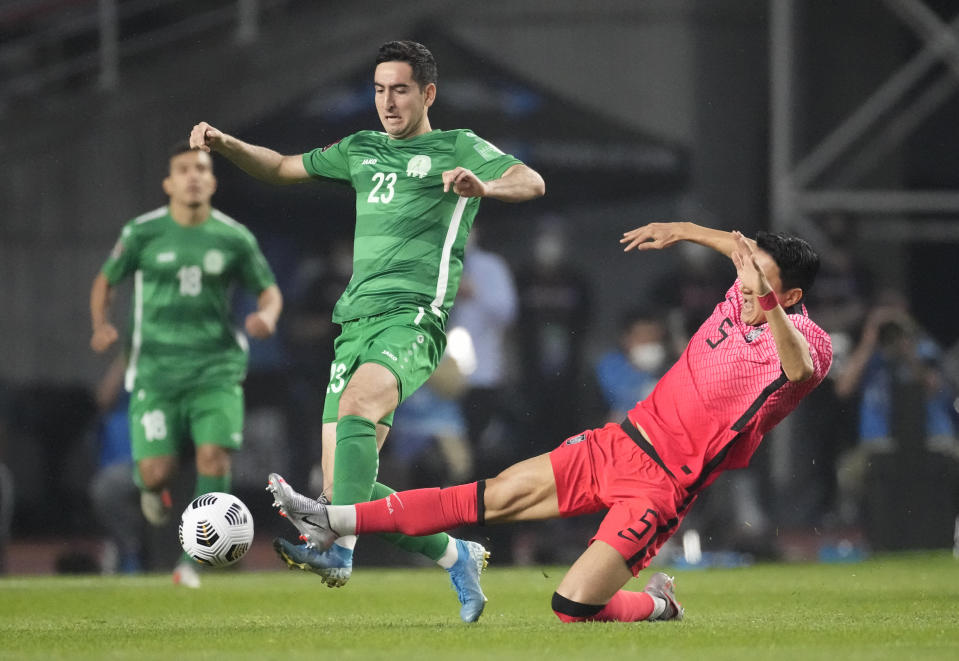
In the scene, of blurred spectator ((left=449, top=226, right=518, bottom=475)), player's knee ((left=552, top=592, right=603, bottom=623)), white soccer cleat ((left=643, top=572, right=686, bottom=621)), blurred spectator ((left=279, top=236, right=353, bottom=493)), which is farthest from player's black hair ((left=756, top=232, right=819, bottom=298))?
blurred spectator ((left=279, top=236, right=353, bottom=493))

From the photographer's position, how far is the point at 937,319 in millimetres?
14023

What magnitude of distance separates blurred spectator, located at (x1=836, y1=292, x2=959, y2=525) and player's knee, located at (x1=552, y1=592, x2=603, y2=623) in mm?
6224

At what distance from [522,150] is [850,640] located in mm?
7969

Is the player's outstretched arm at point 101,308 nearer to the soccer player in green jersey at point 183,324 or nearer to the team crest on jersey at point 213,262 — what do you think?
the soccer player in green jersey at point 183,324

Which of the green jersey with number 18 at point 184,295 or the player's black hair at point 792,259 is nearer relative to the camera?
the player's black hair at point 792,259

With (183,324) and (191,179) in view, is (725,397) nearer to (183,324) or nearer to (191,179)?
Answer: (183,324)

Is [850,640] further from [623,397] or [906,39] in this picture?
[906,39]

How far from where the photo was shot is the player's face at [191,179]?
31.6 feet

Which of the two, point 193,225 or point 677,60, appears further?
point 677,60

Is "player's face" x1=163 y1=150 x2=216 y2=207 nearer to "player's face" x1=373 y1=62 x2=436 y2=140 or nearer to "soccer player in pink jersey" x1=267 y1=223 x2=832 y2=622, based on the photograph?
"player's face" x1=373 y1=62 x2=436 y2=140

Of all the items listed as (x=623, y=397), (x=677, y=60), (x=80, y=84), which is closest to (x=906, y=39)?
(x=677, y=60)

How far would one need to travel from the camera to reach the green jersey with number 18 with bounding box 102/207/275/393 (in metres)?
9.59

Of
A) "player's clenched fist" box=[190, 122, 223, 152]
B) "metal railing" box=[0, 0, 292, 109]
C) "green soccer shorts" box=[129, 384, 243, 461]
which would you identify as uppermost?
"metal railing" box=[0, 0, 292, 109]

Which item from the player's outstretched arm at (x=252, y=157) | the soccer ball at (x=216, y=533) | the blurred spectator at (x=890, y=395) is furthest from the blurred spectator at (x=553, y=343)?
the soccer ball at (x=216, y=533)
